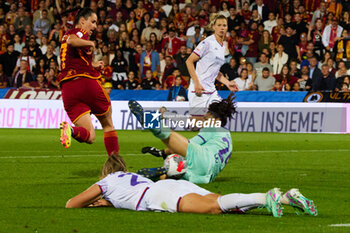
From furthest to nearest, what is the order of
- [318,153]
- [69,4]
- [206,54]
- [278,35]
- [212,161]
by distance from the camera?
1. [69,4]
2. [278,35]
3. [318,153]
4. [206,54]
5. [212,161]

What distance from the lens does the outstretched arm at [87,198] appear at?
7.96m

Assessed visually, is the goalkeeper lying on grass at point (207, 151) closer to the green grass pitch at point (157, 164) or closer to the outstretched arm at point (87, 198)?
the green grass pitch at point (157, 164)

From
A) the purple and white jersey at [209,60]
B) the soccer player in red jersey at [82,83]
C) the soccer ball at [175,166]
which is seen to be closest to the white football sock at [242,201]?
the soccer ball at [175,166]

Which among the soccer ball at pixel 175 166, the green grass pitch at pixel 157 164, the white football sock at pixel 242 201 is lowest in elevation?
the green grass pitch at pixel 157 164

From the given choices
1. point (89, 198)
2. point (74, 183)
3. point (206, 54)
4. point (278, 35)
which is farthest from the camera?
point (278, 35)

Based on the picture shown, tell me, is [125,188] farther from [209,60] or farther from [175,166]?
[209,60]

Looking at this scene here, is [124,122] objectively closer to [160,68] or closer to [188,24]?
[160,68]

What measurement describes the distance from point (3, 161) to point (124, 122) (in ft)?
35.3

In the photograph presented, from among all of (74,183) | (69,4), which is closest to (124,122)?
(69,4)

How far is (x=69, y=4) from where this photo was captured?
3181 cm

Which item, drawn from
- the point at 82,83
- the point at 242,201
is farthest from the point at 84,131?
the point at 242,201

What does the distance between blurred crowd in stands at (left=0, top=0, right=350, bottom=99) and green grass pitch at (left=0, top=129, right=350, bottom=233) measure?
4.88m

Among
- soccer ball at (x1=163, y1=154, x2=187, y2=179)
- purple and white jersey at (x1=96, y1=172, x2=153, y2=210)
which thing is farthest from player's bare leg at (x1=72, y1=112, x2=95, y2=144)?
purple and white jersey at (x1=96, y1=172, x2=153, y2=210)

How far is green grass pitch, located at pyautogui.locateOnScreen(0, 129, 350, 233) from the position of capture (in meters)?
7.24
